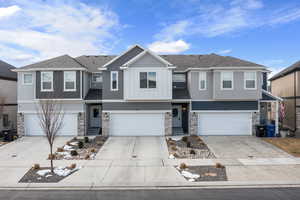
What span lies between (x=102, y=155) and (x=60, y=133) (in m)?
6.99

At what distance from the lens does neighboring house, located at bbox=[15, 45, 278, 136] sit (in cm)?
1560

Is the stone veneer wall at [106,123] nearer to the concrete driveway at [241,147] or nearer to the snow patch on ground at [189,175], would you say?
the concrete driveway at [241,147]

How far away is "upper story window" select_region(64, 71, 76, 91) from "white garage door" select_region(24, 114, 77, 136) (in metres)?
2.42

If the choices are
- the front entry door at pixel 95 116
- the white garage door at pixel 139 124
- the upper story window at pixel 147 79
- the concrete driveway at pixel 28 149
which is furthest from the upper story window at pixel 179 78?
the concrete driveway at pixel 28 149

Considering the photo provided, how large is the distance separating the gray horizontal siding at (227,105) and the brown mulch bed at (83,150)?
880cm

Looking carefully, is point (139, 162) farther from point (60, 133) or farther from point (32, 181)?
point (60, 133)

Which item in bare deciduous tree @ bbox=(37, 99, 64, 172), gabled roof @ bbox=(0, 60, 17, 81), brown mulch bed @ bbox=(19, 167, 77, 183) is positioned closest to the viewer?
brown mulch bed @ bbox=(19, 167, 77, 183)

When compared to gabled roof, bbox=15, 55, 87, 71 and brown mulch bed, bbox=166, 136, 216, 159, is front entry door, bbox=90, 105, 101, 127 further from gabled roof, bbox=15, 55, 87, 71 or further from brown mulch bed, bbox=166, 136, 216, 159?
brown mulch bed, bbox=166, 136, 216, 159

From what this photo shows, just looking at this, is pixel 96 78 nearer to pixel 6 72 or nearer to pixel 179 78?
pixel 179 78

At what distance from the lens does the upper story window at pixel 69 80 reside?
53.0 feet

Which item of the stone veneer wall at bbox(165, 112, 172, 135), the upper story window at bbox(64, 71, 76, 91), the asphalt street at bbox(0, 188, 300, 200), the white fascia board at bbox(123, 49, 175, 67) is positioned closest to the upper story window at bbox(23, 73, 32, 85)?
the upper story window at bbox(64, 71, 76, 91)

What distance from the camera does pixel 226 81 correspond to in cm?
1595

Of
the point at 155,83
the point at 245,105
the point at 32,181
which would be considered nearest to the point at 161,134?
the point at 155,83

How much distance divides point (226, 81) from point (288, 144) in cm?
647
